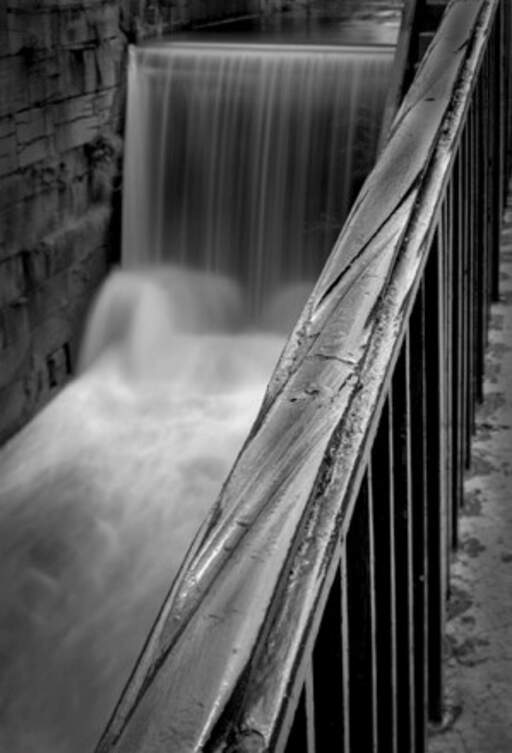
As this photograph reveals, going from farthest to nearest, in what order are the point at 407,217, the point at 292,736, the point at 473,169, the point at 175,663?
the point at 473,169
the point at 407,217
the point at 292,736
the point at 175,663

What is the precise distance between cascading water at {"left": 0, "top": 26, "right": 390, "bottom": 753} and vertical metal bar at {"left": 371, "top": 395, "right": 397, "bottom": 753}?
513cm

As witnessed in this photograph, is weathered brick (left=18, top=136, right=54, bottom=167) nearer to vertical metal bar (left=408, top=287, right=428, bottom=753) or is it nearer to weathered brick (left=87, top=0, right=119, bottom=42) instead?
weathered brick (left=87, top=0, right=119, bottom=42)

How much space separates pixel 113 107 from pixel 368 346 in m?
7.48

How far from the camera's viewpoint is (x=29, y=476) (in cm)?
680

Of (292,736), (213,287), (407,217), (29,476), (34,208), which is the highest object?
(407,217)

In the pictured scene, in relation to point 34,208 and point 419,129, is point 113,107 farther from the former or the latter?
point 419,129

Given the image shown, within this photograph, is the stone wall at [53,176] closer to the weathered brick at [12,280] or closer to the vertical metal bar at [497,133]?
the weathered brick at [12,280]

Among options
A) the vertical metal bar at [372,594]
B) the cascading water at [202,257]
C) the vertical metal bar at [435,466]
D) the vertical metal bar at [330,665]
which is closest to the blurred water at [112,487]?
the cascading water at [202,257]

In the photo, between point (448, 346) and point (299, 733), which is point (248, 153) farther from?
point (299, 733)

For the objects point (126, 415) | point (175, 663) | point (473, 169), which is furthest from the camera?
point (126, 415)

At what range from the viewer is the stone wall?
686 cm

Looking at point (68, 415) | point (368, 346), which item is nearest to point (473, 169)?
point (368, 346)

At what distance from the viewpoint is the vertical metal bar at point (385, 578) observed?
136 centimetres

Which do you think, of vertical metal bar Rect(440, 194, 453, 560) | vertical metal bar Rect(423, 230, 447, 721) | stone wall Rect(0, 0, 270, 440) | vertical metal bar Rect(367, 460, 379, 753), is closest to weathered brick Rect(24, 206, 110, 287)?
stone wall Rect(0, 0, 270, 440)
